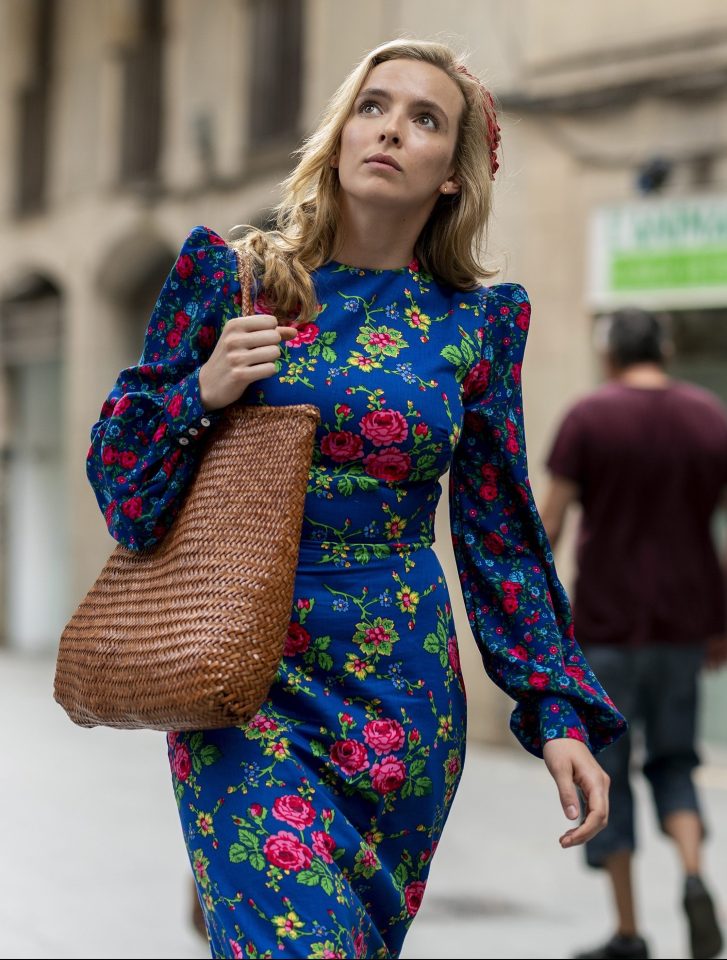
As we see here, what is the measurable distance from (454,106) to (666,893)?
4082mm

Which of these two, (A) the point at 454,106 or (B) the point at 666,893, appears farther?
(B) the point at 666,893

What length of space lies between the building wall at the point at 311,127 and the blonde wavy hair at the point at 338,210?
263 cm

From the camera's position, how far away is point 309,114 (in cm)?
1266

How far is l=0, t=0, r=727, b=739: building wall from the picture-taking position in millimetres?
9844

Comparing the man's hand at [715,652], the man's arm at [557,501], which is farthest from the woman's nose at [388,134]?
the man's hand at [715,652]

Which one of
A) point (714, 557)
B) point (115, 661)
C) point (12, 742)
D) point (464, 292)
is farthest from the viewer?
point (12, 742)

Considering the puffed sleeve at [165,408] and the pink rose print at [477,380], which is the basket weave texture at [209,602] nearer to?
the puffed sleeve at [165,408]

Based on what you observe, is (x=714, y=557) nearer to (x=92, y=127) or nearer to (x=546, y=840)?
(x=546, y=840)

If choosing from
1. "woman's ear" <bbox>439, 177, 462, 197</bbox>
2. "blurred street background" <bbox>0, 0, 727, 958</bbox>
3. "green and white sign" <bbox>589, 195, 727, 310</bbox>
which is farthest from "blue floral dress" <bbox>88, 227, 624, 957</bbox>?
"green and white sign" <bbox>589, 195, 727, 310</bbox>

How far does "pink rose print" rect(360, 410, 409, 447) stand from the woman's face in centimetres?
35

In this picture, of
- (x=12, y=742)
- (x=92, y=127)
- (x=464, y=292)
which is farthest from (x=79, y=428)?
(x=464, y=292)

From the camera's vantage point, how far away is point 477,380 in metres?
2.83

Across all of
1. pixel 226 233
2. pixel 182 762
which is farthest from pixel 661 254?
pixel 182 762

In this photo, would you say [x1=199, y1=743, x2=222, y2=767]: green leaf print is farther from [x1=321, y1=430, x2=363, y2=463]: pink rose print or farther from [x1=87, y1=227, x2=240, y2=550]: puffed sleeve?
[x1=321, y1=430, x2=363, y2=463]: pink rose print
